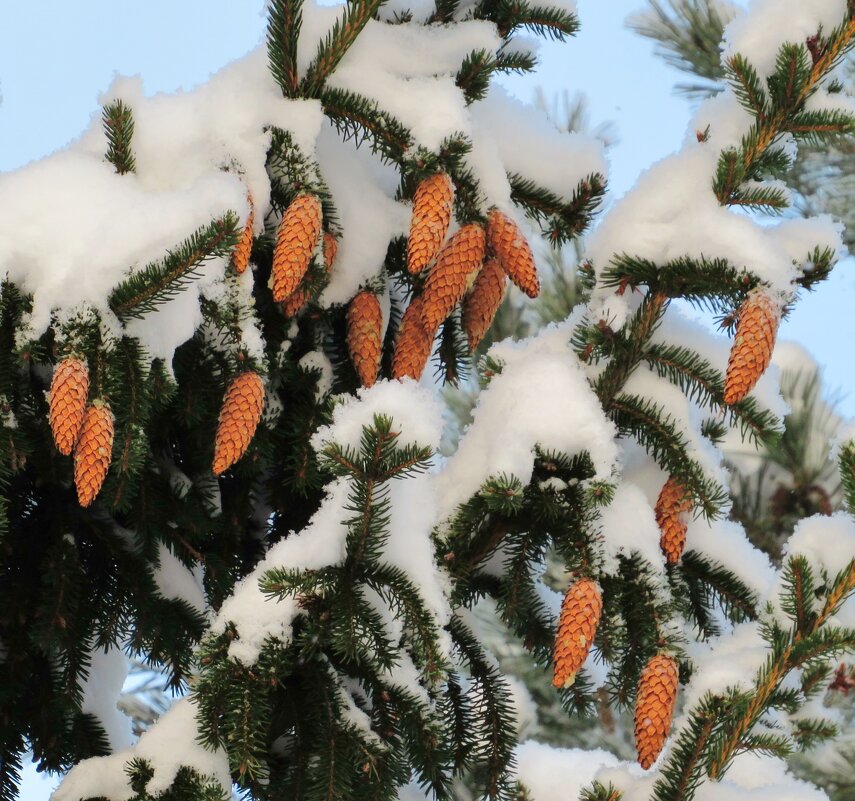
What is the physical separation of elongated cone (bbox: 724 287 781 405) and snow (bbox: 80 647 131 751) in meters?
1.30

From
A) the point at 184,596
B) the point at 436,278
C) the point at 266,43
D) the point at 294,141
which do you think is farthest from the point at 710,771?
the point at 266,43

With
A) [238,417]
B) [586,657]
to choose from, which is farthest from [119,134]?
[586,657]

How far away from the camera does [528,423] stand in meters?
1.78

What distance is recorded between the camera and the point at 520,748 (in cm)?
223

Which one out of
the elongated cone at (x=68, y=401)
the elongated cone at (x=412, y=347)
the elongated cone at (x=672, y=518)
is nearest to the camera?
the elongated cone at (x=68, y=401)

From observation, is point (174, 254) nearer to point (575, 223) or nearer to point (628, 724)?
point (575, 223)

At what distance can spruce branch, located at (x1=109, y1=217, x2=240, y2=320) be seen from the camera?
1581mm

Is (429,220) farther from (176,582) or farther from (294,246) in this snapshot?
(176,582)

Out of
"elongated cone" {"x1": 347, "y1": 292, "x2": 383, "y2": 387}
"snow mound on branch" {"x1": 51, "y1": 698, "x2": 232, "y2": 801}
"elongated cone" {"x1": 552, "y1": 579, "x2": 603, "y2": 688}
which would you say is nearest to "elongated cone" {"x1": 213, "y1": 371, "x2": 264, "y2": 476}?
"elongated cone" {"x1": 347, "y1": 292, "x2": 383, "y2": 387}

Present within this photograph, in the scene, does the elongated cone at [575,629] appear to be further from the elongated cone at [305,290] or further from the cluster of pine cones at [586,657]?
the elongated cone at [305,290]

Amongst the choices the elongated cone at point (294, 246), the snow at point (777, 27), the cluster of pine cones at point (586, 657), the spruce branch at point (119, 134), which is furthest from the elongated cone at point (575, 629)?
the spruce branch at point (119, 134)

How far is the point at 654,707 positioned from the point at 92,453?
0.93 meters

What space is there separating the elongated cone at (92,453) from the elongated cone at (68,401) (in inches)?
0.6

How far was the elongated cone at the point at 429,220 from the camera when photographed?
177 cm
